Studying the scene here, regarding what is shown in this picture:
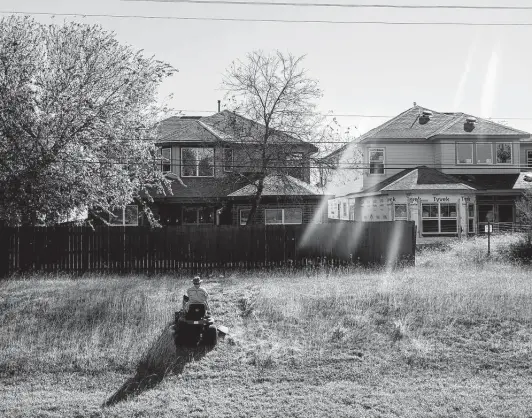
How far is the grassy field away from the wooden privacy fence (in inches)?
113

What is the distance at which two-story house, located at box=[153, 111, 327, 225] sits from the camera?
22.3 m

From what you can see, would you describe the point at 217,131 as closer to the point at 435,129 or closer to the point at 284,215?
the point at 284,215

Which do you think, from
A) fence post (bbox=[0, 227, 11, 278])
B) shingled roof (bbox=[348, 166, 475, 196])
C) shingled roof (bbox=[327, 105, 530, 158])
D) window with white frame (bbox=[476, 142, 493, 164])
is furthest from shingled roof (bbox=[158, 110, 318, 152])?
window with white frame (bbox=[476, 142, 493, 164])

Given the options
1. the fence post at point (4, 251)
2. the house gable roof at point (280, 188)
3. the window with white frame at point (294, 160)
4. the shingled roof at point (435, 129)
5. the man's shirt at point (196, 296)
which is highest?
the shingled roof at point (435, 129)

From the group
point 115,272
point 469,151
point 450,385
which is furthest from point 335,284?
point 469,151

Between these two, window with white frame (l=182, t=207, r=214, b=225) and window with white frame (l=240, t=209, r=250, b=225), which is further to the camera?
window with white frame (l=182, t=207, r=214, b=225)

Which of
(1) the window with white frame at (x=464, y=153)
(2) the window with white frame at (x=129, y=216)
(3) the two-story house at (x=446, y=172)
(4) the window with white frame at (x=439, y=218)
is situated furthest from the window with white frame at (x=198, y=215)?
(1) the window with white frame at (x=464, y=153)

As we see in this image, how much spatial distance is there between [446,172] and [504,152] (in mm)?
3510

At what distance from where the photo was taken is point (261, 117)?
73.6ft

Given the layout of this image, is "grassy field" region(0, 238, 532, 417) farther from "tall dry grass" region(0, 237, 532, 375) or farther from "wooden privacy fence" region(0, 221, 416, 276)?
"wooden privacy fence" region(0, 221, 416, 276)

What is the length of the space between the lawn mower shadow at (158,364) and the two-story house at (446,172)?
59.0 feet

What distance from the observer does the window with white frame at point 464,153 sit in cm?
2861

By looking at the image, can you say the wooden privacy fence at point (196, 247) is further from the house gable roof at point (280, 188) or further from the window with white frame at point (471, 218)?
the window with white frame at point (471, 218)

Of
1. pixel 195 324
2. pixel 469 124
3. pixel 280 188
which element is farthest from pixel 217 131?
pixel 195 324
